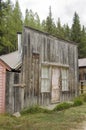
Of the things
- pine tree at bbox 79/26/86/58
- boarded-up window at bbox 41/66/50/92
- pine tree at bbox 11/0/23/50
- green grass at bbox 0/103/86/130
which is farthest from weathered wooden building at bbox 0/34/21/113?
pine tree at bbox 79/26/86/58

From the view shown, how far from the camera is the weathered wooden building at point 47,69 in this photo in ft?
48.4

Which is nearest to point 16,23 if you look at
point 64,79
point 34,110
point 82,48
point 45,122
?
point 82,48

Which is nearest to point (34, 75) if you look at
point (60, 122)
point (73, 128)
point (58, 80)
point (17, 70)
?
point (17, 70)

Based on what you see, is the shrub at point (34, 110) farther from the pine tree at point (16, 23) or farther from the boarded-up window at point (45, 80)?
the pine tree at point (16, 23)

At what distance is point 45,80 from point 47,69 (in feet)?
2.36

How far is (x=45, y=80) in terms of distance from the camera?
16.2 metres

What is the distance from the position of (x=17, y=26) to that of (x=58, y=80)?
28.5 metres

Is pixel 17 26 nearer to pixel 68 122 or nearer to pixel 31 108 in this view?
pixel 31 108

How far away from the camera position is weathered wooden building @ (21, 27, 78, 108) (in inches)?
581

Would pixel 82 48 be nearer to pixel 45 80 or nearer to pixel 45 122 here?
pixel 45 80

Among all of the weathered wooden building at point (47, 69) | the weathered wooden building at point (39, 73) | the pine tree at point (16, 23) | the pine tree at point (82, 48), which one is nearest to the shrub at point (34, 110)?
the weathered wooden building at point (39, 73)

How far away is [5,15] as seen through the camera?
43.8 m

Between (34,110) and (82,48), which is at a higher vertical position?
(82,48)

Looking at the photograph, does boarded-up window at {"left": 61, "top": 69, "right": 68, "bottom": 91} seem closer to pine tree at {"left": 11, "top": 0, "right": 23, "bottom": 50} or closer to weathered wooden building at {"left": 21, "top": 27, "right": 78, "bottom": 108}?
weathered wooden building at {"left": 21, "top": 27, "right": 78, "bottom": 108}
